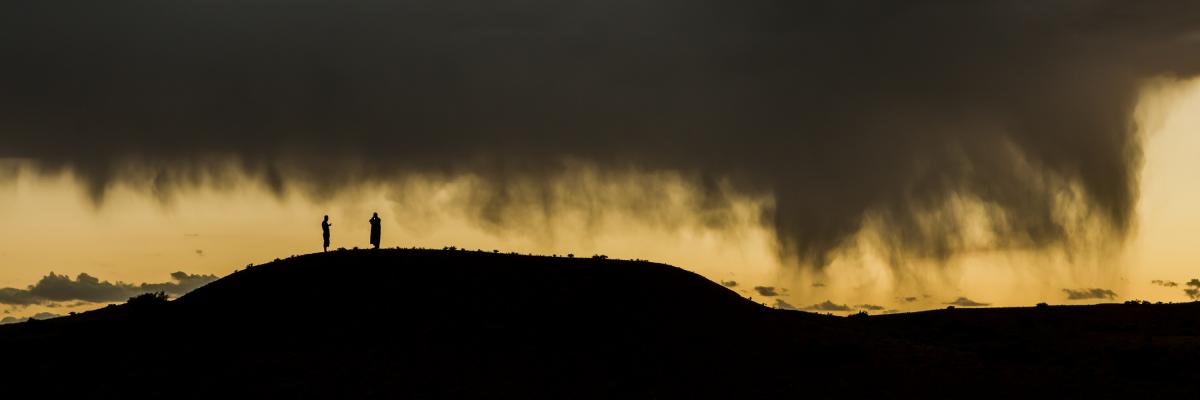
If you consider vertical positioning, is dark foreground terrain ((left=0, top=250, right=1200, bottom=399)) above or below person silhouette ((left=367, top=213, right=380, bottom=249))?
below

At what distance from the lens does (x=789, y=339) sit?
52.6m

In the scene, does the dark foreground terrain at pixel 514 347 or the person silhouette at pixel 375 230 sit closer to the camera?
the dark foreground terrain at pixel 514 347

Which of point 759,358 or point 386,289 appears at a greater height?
point 386,289

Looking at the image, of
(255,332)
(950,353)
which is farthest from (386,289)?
(950,353)

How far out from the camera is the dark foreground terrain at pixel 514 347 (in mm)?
45000

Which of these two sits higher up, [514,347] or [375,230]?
[375,230]

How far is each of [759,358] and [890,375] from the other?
571 centimetres

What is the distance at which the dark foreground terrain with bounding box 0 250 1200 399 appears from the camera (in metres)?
45.0

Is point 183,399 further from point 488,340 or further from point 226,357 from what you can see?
point 488,340

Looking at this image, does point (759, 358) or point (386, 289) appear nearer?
point (759, 358)

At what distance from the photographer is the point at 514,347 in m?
48.3

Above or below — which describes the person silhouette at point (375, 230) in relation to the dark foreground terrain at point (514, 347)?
above

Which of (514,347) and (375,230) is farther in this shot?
(375,230)

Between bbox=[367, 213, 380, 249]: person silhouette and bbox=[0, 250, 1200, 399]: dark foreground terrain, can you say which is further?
bbox=[367, 213, 380, 249]: person silhouette
